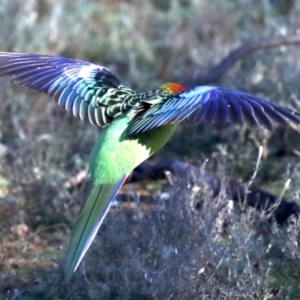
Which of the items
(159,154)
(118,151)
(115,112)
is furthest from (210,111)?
(159,154)

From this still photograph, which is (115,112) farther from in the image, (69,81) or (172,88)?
(69,81)

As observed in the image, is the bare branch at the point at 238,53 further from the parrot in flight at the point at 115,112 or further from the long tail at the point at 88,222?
the long tail at the point at 88,222

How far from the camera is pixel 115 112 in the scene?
14.0 feet

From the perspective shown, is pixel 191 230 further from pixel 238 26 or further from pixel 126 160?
pixel 238 26

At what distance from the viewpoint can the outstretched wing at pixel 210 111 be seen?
3.62 metres

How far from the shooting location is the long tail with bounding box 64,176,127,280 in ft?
12.1

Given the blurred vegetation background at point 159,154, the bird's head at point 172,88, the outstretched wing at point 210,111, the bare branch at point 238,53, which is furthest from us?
the bare branch at point 238,53

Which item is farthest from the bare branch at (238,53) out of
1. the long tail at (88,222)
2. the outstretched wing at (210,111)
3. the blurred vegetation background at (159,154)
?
the long tail at (88,222)

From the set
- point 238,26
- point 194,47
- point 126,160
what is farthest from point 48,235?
→ point 238,26

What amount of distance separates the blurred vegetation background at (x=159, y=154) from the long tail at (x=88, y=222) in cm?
25

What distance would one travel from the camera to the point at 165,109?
398 centimetres

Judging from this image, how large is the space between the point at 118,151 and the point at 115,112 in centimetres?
32

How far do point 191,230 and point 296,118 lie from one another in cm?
82

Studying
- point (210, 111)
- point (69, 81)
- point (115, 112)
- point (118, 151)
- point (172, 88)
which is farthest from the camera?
point (69, 81)
